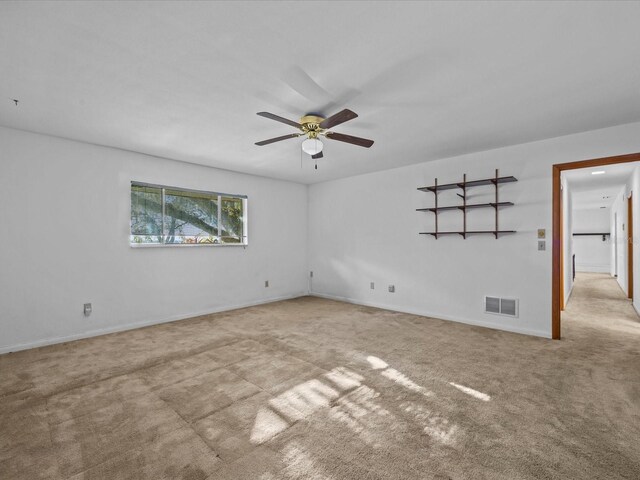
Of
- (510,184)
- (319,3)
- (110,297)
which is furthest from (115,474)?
(510,184)

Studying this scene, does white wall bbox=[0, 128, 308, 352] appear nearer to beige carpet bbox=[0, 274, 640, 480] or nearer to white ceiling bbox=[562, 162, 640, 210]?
beige carpet bbox=[0, 274, 640, 480]

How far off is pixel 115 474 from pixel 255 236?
4.53 metres

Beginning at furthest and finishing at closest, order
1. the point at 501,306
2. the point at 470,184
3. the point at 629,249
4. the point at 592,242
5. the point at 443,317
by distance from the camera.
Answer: the point at 592,242
the point at 629,249
the point at 443,317
the point at 470,184
the point at 501,306

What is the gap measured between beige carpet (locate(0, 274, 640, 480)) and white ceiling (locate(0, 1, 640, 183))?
2485 millimetres

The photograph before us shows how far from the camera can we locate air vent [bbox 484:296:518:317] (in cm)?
412

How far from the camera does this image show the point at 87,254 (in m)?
3.96

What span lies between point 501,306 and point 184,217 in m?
4.97

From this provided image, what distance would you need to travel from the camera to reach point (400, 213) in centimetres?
532

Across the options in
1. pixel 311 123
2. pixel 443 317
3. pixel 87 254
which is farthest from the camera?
pixel 443 317

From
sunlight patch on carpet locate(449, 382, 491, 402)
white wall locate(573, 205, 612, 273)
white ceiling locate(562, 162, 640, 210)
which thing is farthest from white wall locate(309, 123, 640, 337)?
white wall locate(573, 205, 612, 273)

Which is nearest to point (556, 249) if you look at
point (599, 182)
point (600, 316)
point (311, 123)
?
point (600, 316)

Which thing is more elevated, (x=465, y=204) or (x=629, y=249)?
(x=465, y=204)

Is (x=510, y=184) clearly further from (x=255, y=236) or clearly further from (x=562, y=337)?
(x=255, y=236)

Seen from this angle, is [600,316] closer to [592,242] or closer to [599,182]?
[599,182]
